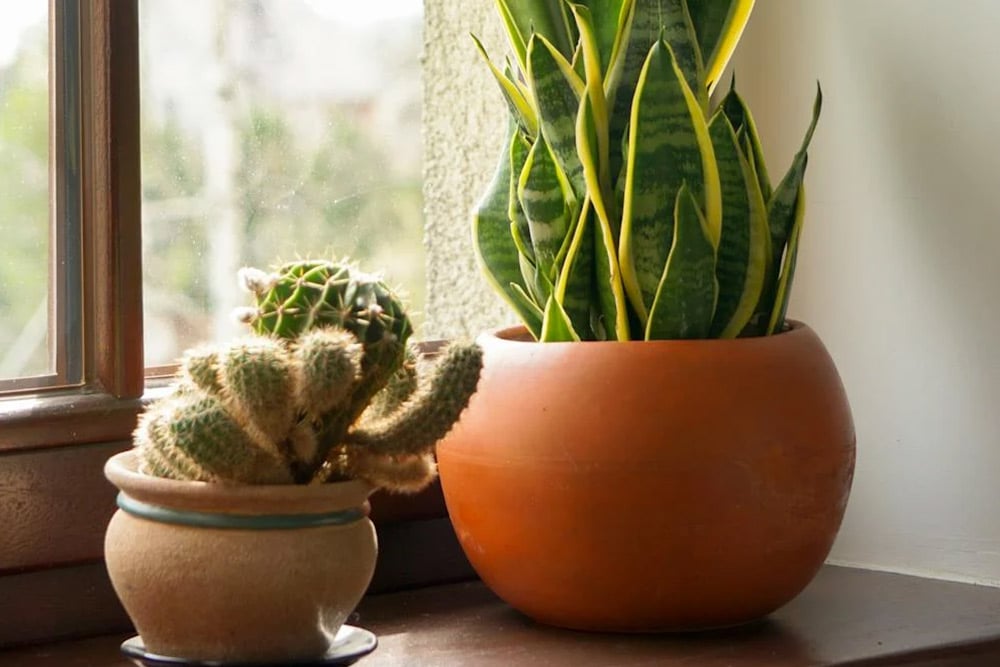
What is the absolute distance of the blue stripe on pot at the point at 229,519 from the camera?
2.41ft

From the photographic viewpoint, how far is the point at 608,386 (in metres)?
0.88

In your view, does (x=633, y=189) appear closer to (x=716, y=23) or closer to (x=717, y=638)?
(x=716, y=23)

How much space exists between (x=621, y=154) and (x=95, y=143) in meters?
0.36

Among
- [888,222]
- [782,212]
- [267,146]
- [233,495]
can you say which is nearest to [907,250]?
[888,222]

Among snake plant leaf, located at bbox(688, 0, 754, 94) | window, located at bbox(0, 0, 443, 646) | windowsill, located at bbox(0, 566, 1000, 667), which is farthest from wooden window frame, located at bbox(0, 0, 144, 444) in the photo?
snake plant leaf, located at bbox(688, 0, 754, 94)

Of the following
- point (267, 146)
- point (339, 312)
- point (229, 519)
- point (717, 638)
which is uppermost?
point (267, 146)

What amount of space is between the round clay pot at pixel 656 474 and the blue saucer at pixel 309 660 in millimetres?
138

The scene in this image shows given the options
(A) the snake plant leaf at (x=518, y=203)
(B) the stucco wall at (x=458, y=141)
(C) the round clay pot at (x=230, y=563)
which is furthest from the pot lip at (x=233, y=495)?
(B) the stucco wall at (x=458, y=141)

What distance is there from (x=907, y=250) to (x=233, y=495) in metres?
0.61

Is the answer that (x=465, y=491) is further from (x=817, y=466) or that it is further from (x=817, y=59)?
(x=817, y=59)

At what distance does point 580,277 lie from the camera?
940 mm

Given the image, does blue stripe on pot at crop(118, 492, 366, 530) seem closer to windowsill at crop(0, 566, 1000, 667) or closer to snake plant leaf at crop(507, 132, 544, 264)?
windowsill at crop(0, 566, 1000, 667)

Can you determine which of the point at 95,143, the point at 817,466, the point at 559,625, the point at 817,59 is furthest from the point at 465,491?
the point at 817,59

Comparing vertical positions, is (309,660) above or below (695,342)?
below
